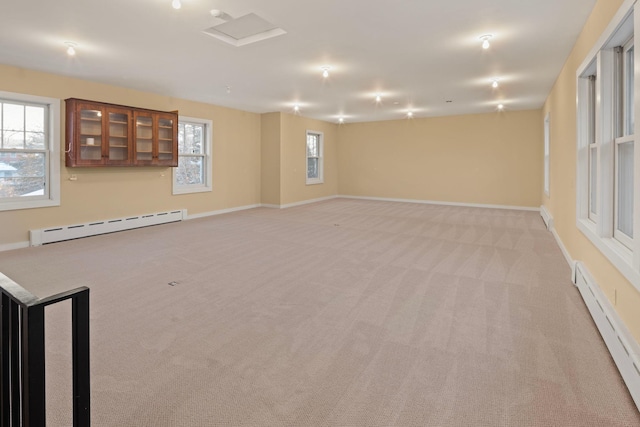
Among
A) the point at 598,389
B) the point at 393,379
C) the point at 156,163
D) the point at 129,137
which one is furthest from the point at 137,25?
the point at 598,389

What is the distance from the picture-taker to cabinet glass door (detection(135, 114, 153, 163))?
6397 mm

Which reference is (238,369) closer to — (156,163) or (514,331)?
(514,331)

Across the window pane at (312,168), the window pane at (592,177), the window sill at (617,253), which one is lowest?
the window sill at (617,253)

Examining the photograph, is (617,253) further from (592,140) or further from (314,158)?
(314,158)

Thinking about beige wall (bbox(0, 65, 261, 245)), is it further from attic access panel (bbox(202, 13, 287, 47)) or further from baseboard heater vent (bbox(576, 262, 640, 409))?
baseboard heater vent (bbox(576, 262, 640, 409))

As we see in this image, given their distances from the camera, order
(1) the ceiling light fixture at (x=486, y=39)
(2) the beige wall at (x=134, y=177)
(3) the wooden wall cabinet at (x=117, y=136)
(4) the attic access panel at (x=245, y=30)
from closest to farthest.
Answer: (4) the attic access panel at (x=245, y=30) → (1) the ceiling light fixture at (x=486, y=39) → (2) the beige wall at (x=134, y=177) → (3) the wooden wall cabinet at (x=117, y=136)

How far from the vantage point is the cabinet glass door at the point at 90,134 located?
221 inches

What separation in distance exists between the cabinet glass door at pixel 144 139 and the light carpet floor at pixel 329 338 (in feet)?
6.80

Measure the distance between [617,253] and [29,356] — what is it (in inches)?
124

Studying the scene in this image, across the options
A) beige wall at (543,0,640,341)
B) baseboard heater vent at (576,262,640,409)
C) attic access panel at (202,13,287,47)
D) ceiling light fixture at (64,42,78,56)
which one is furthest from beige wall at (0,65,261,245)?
baseboard heater vent at (576,262,640,409)

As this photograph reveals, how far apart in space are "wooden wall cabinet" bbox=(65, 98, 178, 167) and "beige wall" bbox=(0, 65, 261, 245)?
0.95 ft

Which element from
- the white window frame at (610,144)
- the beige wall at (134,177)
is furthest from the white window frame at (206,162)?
the white window frame at (610,144)

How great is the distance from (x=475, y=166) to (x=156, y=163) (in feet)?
26.2

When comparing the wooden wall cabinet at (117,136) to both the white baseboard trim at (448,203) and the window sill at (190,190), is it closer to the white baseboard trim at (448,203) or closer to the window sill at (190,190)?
the window sill at (190,190)
